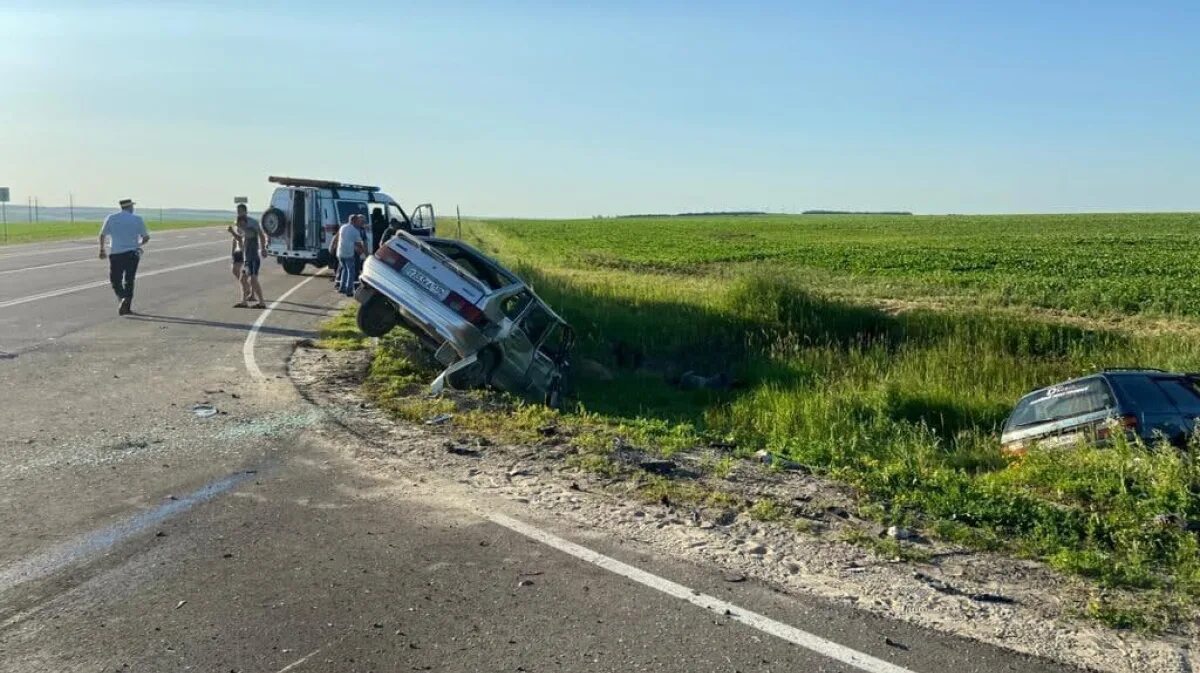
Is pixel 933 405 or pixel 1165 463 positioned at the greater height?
pixel 1165 463

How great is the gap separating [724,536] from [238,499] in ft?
9.88

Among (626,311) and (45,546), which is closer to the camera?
(45,546)

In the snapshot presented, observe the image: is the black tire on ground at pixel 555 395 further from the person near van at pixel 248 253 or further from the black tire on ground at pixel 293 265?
the black tire on ground at pixel 293 265

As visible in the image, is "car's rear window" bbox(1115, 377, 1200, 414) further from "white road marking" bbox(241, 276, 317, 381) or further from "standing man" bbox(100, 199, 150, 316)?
"standing man" bbox(100, 199, 150, 316)

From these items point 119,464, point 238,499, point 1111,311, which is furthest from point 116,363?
point 1111,311

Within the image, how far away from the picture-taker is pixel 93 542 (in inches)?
218

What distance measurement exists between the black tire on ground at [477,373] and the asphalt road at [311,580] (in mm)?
1994

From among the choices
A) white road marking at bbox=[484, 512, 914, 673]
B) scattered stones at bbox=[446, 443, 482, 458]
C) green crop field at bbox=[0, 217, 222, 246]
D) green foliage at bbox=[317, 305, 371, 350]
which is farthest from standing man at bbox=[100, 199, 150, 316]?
green crop field at bbox=[0, 217, 222, 246]

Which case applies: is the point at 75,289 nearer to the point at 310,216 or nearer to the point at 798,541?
the point at 310,216

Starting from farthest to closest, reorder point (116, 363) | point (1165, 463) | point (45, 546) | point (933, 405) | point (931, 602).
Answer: point (933, 405) < point (116, 363) < point (1165, 463) < point (45, 546) < point (931, 602)

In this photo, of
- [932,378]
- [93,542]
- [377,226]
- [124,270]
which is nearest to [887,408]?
[932,378]

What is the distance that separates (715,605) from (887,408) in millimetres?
8998

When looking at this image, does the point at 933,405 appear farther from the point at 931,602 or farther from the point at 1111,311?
the point at 1111,311

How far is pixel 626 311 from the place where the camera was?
20109 millimetres
